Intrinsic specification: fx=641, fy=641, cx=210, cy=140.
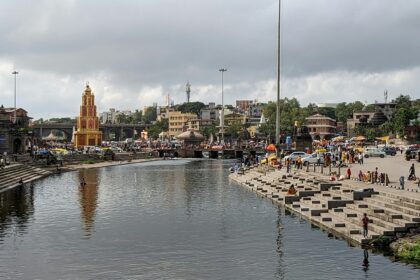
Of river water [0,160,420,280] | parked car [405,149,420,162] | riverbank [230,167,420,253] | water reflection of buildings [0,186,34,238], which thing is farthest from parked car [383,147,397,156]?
water reflection of buildings [0,186,34,238]

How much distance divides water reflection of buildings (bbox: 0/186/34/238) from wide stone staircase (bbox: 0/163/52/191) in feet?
9.43

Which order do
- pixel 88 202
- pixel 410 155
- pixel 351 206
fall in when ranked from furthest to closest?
pixel 410 155 → pixel 88 202 → pixel 351 206

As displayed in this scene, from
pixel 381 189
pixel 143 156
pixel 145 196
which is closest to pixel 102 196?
pixel 145 196

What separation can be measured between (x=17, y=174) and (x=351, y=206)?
55.7m

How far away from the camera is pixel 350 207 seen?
140 feet

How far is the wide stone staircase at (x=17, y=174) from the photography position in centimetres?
7453

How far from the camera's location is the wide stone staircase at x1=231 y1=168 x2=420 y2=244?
35.3 m

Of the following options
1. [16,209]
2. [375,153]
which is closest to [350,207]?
[16,209]

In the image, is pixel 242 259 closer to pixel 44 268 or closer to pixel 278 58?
pixel 44 268

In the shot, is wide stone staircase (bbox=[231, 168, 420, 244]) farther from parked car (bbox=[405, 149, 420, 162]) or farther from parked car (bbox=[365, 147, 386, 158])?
parked car (bbox=[365, 147, 386, 158])

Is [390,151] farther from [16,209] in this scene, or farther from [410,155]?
[16,209]

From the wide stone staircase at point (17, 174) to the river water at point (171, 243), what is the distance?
14253 millimetres

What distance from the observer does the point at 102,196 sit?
65.6 meters

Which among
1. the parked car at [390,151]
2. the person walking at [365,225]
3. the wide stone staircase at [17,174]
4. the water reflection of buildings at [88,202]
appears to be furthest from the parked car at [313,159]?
the person walking at [365,225]
